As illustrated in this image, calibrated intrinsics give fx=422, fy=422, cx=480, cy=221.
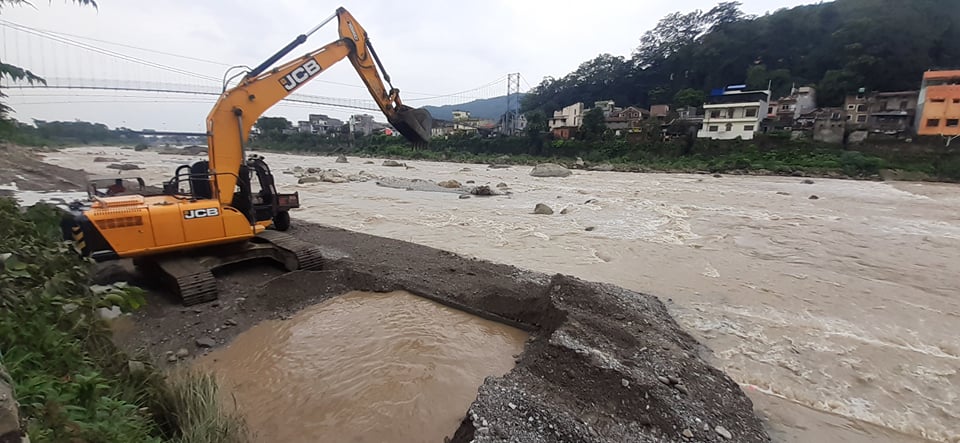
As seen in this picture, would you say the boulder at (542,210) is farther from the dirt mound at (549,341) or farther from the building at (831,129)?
the building at (831,129)

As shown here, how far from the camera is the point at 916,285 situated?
7559mm

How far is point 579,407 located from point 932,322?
20.3 feet

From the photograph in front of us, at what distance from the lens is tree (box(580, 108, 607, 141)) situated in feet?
160

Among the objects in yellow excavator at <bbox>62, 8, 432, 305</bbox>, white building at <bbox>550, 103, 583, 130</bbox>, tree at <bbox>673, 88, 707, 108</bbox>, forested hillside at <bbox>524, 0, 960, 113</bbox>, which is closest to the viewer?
yellow excavator at <bbox>62, 8, 432, 305</bbox>

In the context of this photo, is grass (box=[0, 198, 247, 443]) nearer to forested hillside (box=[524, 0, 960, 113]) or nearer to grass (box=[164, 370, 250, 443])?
grass (box=[164, 370, 250, 443])

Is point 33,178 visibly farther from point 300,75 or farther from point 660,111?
point 660,111

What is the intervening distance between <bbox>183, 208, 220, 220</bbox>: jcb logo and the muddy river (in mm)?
4697

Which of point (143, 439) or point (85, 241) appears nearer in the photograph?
point (143, 439)

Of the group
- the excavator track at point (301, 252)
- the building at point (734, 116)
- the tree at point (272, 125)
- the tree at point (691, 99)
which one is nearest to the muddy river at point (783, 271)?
the excavator track at point (301, 252)

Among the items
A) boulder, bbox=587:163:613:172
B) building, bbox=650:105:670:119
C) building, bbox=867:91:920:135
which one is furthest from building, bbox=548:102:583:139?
building, bbox=867:91:920:135

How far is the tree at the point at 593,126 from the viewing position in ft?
160

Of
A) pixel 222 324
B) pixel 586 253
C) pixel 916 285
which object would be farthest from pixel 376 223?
pixel 916 285

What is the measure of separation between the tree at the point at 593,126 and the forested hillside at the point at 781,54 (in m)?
10.5

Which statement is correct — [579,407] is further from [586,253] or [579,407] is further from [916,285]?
[916,285]
